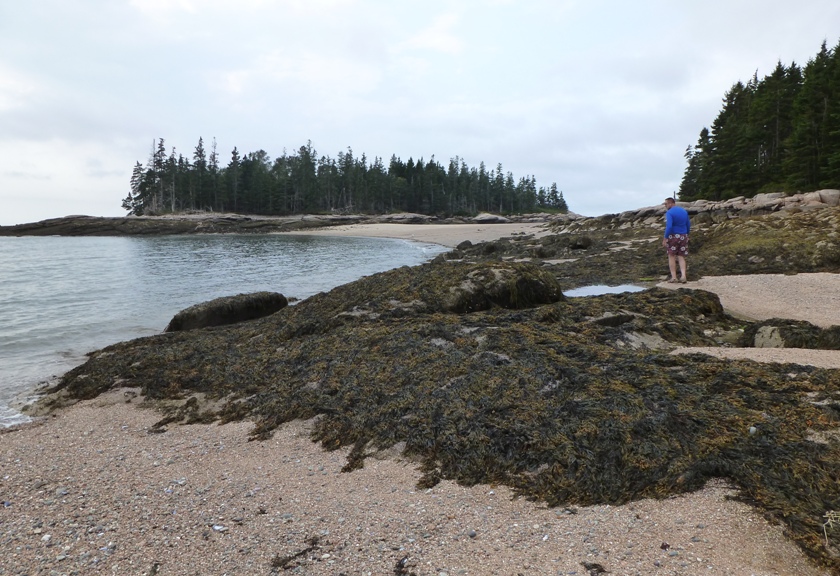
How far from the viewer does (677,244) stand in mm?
13172

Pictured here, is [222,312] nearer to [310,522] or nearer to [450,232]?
[310,522]

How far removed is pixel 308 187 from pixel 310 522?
10719 centimetres

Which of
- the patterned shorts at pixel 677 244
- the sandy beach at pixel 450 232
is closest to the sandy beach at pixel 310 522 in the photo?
the patterned shorts at pixel 677 244

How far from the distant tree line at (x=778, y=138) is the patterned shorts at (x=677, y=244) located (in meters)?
29.0

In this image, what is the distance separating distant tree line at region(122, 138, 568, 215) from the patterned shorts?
95692 millimetres

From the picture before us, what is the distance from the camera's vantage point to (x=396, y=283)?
34.2ft

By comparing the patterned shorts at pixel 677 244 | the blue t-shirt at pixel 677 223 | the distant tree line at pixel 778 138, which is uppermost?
the distant tree line at pixel 778 138

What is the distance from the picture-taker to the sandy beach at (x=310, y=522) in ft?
9.79

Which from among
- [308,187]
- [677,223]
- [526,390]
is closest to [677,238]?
[677,223]

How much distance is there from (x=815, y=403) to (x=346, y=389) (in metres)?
4.96

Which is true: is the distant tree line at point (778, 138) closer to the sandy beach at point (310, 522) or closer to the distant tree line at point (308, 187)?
the sandy beach at point (310, 522)

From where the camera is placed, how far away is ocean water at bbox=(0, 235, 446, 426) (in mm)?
10594

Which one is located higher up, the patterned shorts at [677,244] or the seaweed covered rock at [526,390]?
the patterned shorts at [677,244]

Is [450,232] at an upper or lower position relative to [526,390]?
upper
